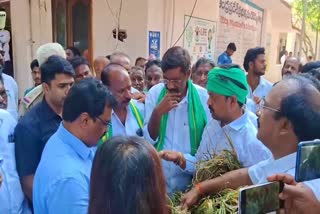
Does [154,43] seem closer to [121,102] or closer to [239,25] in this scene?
[121,102]

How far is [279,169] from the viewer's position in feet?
4.52

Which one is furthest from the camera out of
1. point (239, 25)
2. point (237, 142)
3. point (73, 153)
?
point (239, 25)

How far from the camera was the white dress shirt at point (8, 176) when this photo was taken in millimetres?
1984

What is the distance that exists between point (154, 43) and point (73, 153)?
5.14 metres

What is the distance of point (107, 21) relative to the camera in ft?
20.6

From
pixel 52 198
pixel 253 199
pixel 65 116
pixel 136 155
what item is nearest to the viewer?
pixel 253 199

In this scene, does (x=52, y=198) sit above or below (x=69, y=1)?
below

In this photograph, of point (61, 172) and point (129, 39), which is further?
point (129, 39)

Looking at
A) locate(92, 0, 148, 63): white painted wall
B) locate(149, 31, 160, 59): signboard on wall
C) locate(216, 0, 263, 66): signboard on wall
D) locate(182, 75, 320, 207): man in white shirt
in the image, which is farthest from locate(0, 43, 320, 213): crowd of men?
locate(216, 0, 263, 66): signboard on wall

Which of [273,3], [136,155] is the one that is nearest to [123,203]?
[136,155]

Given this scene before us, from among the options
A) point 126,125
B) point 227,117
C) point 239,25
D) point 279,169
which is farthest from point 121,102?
point 239,25

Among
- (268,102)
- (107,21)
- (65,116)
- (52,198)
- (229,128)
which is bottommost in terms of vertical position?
(52,198)

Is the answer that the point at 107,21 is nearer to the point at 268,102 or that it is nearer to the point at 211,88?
the point at 211,88

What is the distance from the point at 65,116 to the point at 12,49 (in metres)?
4.86
